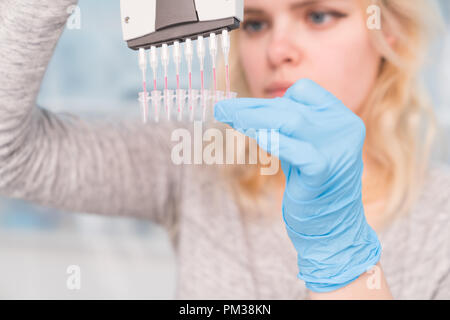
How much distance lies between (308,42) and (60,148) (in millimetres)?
423

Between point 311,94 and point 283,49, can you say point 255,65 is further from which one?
point 311,94

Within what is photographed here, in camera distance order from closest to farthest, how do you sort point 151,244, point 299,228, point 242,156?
point 299,228 → point 242,156 → point 151,244

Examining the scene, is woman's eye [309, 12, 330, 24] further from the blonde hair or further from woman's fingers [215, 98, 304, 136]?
woman's fingers [215, 98, 304, 136]

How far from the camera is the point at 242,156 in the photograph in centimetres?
89

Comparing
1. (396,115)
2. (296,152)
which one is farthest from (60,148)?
(396,115)

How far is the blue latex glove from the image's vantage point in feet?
1.54

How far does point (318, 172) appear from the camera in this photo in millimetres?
464

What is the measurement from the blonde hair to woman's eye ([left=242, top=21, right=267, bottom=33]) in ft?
0.34

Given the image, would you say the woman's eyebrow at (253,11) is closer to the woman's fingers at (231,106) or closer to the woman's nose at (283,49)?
the woman's nose at (283,49)

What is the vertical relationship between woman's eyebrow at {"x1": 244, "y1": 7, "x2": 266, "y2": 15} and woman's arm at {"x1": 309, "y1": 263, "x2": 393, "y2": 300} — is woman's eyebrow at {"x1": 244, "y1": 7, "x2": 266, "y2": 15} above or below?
above

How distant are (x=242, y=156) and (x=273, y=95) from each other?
0.23m

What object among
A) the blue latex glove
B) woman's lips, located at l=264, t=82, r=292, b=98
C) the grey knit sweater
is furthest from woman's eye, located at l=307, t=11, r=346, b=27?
the grey knit sweater
